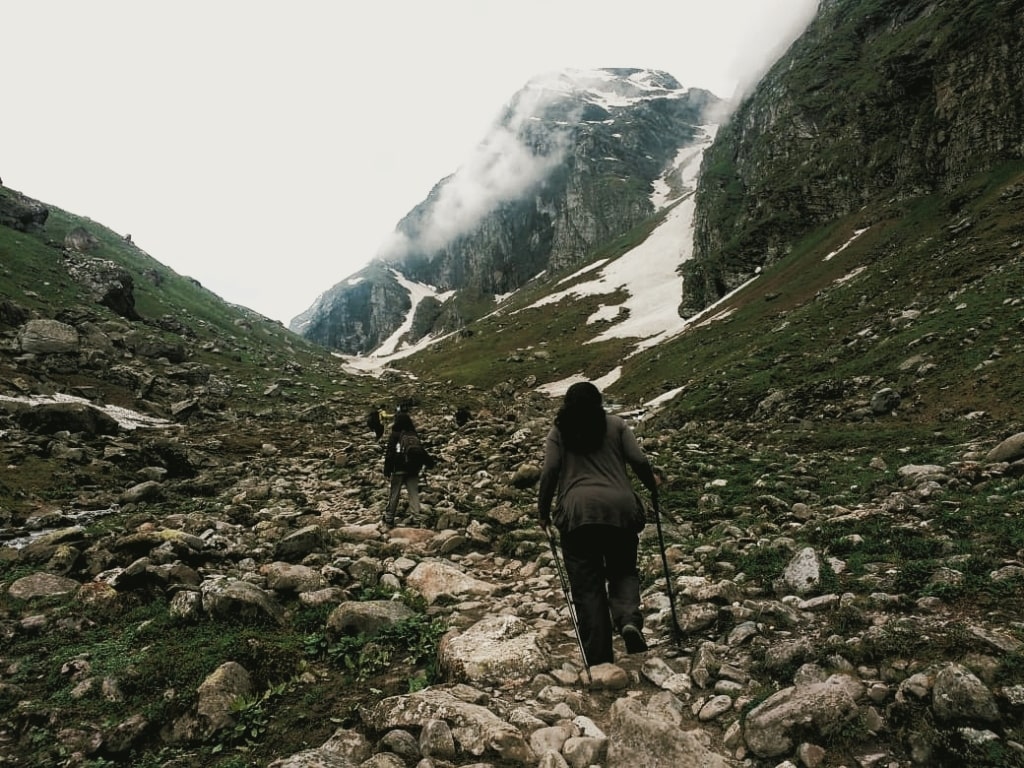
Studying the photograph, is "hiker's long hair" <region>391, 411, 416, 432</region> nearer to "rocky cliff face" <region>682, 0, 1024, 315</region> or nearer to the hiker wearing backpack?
the hiker wearing backpack

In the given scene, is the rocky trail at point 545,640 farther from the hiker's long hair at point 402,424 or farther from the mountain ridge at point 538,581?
the hiker's long hair at point 402,424

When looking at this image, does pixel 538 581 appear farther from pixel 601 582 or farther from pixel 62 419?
pixel 62 419

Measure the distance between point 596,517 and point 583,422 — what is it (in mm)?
1256

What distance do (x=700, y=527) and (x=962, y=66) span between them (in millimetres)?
73020

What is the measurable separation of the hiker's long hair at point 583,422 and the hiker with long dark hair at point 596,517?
0.01 m

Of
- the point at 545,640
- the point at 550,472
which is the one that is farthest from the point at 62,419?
the point at 550,472

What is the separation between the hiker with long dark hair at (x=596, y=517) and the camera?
22.0 ft

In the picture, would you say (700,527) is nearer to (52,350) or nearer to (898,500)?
(898,500)

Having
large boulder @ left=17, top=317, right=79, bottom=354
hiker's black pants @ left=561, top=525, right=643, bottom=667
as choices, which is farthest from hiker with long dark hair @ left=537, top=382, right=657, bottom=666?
large boulder @ left=17, top=317, right=79, bottom=354

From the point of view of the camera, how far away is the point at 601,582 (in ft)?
22.2

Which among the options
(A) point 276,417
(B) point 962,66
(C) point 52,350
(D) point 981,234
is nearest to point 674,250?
(B) point 962,66

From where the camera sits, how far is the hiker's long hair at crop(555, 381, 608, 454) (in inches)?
283

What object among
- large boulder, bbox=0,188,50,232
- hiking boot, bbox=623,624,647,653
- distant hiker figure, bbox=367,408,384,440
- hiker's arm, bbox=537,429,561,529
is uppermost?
large boulder, bbox=0,188,50,232

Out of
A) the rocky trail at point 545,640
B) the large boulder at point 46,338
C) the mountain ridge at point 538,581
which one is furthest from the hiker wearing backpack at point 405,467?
the large boulder at point 46,338
